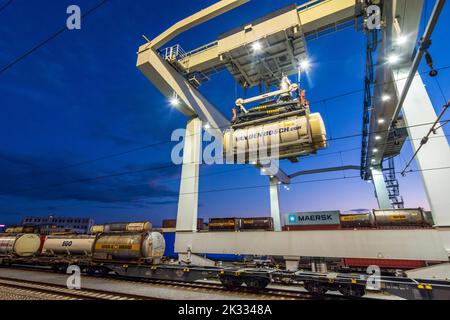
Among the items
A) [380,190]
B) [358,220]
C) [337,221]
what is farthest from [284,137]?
[380,190]

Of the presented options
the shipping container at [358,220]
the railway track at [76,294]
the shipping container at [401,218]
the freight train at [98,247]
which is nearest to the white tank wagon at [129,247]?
the freight train at [98,247]

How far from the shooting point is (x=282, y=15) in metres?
11.1

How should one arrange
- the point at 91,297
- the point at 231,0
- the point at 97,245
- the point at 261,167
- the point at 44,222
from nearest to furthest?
the point at 91,297 → the point at 231,0 → the point at 97,245 → the point at 261,167 → the point at 44,222

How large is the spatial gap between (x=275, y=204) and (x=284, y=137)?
19.1 meters

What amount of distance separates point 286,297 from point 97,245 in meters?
12.2

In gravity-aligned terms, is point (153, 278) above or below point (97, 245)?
below

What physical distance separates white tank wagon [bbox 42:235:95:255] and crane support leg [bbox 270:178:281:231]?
60.2ft

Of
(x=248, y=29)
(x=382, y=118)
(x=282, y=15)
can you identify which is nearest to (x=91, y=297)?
(x=248, y=29)

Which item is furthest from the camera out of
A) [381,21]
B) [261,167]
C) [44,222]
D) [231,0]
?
[44,222]

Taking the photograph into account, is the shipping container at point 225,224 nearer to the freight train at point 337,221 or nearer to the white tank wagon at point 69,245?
the freight train at point 337,221

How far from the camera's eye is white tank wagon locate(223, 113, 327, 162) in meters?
8.05
